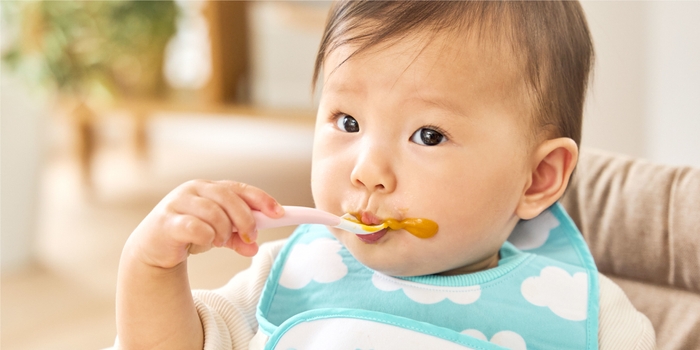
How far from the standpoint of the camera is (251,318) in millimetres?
848

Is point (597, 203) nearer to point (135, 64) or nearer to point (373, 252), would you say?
point (373, 252)

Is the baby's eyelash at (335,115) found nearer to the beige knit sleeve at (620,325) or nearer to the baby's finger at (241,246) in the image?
the baby's finger at (241,246)

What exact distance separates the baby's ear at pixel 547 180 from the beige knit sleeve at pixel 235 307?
1.10 feet

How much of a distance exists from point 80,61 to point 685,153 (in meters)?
2.45

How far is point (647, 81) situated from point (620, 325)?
3.81 feet

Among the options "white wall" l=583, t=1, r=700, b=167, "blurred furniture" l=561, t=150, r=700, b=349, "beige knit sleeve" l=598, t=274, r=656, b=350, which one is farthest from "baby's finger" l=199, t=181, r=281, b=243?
"white wall" l=583, t=1, r=700, b=167

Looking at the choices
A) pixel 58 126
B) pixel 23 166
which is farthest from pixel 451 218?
pixel 58 126

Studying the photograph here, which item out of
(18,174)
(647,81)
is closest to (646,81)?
(647,81)

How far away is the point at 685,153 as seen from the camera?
5.52 feet

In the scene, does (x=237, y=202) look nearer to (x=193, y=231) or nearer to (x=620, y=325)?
(x=193, y=231)

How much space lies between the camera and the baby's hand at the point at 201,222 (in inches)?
25.5

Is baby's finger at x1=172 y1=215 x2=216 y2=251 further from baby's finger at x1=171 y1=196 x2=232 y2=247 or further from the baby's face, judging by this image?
the baby's face

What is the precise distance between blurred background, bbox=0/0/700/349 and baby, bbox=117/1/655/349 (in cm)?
100

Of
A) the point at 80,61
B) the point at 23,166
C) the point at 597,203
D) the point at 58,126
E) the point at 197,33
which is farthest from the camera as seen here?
the point at 58,126
